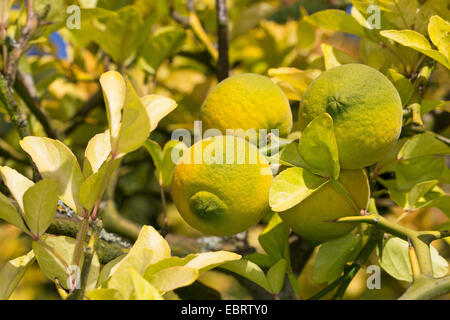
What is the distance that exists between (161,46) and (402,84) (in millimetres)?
594

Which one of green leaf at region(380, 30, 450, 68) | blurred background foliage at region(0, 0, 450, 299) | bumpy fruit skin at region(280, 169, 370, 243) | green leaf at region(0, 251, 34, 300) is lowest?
blurred background foliage at region(0, 0, 450, 299)

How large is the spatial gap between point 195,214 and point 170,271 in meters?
0.15

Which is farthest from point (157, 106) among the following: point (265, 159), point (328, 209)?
point (328, 209)

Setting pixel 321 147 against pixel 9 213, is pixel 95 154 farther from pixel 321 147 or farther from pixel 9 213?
pixel 321 147

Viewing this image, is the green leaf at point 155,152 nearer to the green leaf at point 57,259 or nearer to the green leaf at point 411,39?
the green leaf at point 57,259

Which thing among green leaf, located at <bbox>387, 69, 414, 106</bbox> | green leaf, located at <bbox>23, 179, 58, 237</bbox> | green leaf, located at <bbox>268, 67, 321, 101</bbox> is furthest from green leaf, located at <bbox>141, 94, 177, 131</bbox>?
green leaf, located at <bbox>387, 69, 414, 106</bbox>

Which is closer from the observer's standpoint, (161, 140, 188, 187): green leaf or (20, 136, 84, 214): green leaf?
(20, 136, 84, 214): green leaf

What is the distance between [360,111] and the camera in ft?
2.04

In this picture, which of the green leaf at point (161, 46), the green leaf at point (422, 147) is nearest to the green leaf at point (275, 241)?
the green leaf at point (422, 147)

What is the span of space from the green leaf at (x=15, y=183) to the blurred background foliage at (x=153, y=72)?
44cm

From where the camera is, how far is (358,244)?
72 centimetres

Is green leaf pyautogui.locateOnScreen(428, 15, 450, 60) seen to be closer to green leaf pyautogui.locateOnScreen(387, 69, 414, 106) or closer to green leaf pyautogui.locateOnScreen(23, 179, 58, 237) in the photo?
green leaf pyautogui.locateOnScreen(387, 69, 414, 106)

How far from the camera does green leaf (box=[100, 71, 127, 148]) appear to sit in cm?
51
